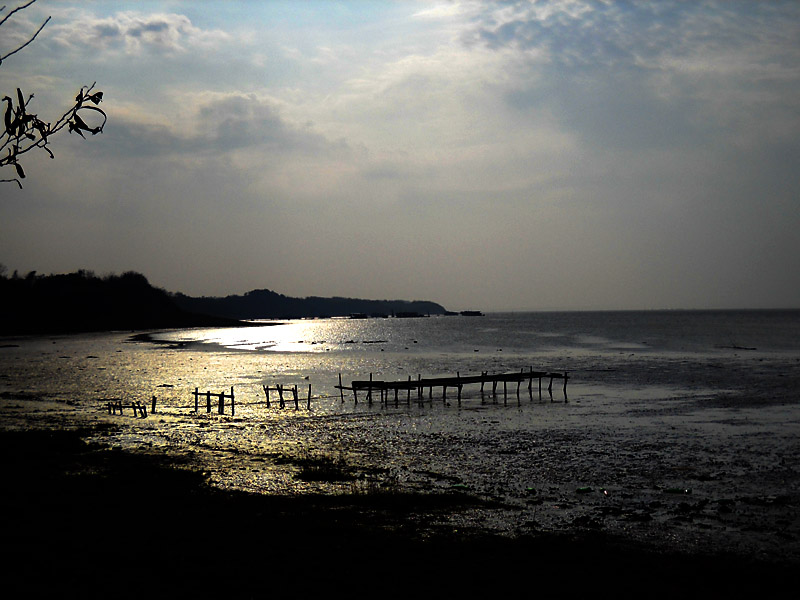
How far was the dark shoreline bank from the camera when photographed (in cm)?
1116

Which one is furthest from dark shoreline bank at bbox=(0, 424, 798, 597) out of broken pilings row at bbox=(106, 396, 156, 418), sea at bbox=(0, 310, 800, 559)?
broken pilings row at bbox=(106, 396, 156, 418)

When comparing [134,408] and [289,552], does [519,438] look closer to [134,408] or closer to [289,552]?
[289,552]

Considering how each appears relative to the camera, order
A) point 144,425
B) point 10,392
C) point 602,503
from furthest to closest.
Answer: point 10,392 < point 144,425 < point 602,503

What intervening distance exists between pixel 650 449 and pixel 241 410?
2719cm

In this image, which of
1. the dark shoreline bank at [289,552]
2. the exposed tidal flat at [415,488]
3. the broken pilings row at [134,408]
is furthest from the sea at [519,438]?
the dark shoreline bank at [289,552]

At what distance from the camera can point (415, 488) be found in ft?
67.1

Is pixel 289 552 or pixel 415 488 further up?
pixel 289 552

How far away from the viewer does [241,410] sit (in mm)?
43125

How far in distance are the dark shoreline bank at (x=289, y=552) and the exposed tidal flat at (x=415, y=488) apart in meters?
0.06

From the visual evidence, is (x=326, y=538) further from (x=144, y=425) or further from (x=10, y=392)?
(x=10, y=392)

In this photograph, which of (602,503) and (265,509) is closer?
(265,509)

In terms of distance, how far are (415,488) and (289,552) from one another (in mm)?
8236

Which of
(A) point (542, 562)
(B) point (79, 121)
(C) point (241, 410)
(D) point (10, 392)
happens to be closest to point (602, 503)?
(A) point (542, 562)

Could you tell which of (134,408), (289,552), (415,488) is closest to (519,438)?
(415,488)
